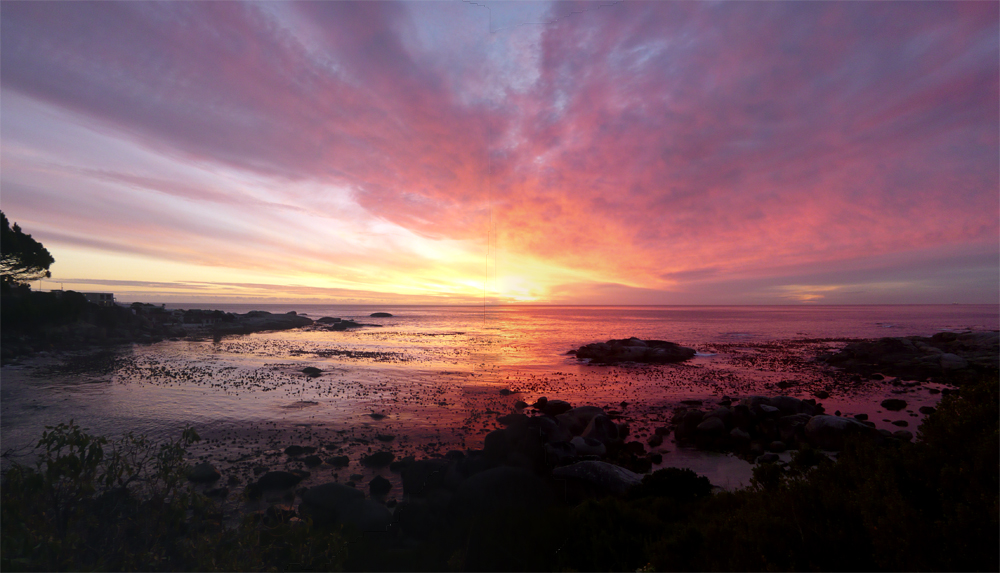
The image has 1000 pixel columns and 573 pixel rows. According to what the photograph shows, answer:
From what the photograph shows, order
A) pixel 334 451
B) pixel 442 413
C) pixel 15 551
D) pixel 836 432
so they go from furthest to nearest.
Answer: pixel 442 413, pixel 836 432, pixel 334 451, pixel 15 551

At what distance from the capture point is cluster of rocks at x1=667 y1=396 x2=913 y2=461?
16.8 metres

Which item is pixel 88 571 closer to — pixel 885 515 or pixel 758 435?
pixel 885 515

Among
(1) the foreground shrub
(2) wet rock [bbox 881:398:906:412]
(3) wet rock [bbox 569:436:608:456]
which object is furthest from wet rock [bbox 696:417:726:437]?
(1) the foreground shrub

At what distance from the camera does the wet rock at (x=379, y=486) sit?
12094 mm

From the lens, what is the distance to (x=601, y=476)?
41.7 ft

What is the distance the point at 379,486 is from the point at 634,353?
39.0 meters

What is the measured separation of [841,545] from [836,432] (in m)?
Result: 14.7

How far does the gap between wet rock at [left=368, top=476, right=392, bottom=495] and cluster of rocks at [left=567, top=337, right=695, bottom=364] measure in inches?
1373

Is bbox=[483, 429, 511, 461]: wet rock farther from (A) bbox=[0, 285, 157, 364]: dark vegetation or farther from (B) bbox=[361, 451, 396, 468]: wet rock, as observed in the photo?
(A) bbox=[0, 285, 157, 364]: dark vegetation

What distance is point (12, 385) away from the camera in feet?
76.0

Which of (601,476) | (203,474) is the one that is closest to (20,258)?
(203,474)

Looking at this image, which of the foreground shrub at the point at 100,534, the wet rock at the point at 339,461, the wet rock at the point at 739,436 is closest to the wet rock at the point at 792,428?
the wet rock at the point at 739,436

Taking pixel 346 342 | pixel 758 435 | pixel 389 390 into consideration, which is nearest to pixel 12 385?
pixel 389 390

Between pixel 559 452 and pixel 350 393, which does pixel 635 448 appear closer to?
pixel 559 452
